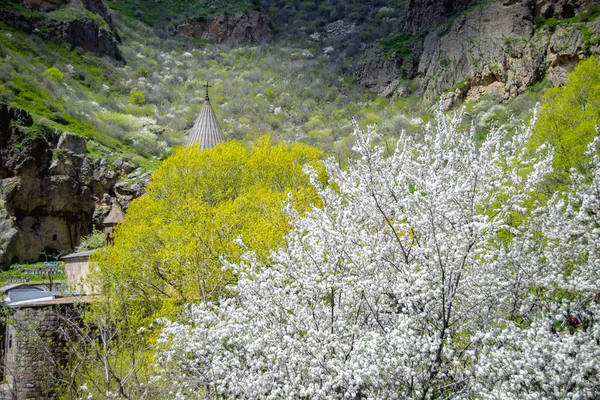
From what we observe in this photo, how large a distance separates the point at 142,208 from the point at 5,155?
18.8m

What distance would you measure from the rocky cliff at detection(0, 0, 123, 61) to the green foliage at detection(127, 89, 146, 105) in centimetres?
947

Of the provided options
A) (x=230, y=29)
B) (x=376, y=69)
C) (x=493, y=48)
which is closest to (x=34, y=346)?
(x=493, y=48)

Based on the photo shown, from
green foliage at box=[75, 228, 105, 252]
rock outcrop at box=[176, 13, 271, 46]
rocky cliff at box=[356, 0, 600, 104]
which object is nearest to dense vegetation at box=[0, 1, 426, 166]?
rock outcrop at box=[176, 13, 271, 46]

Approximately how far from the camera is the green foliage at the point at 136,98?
57.5 metres

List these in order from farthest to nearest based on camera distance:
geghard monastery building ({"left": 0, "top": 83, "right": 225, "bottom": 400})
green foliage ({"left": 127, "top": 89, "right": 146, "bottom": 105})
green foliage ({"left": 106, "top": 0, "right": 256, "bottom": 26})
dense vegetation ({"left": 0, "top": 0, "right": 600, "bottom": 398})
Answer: green foliage ({"left": 106, "top": 0, "right": 256, "bottom": 26}) → green foliage ({"left": 127, "top": 89, "right": 146, "bottom": 105}) → geghard monastery building ({"left": 0, "top": 83, "right": 225, "bottom": 400}) → dense vegetation ({"left": 0, "top": 0, "right": 600, "bottom": 398})

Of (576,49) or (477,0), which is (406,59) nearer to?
(477,0)

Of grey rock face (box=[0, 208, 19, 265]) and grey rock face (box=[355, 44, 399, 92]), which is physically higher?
grey rock face (box=[355, 44, 399, 92])

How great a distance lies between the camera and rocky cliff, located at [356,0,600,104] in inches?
1498

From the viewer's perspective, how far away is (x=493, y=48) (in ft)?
148

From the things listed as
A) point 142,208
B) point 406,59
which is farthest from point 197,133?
point 406,59

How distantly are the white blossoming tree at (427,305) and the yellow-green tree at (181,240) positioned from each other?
1675 mm

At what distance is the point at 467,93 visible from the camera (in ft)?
149

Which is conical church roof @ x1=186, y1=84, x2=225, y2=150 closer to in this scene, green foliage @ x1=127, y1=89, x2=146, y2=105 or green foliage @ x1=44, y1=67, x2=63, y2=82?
green foliage @ x1=44, y1=67, x2=63, y2=82

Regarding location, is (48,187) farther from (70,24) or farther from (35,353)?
(70,24)
